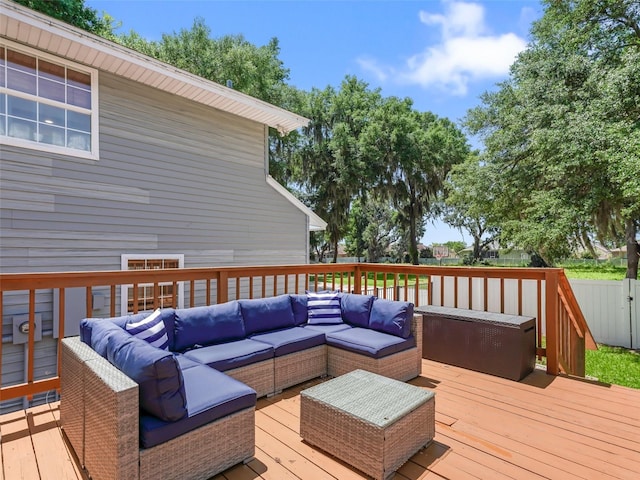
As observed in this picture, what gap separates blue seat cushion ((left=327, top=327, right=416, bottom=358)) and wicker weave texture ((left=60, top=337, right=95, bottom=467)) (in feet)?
6.74

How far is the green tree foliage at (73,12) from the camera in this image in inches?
387

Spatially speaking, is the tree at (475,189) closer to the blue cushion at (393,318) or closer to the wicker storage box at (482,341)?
the wicker storage box at (482,341)

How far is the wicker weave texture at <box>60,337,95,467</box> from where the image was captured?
Result: 6.64 ft

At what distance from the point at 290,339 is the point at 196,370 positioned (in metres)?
0.99

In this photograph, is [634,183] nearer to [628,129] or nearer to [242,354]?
[628,129]

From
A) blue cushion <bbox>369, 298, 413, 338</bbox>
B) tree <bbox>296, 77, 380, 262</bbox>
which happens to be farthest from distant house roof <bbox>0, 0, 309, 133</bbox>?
tree <bbox>296, 77, 380, 262</bbox>

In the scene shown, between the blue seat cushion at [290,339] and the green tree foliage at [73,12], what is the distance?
10.9 metres

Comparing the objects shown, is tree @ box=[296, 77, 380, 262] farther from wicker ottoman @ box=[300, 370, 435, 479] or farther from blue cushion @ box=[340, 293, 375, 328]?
wicker ottoman @ box=[300, 370, 435, 479]

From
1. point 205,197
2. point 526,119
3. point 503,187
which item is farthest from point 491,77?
point 205,197

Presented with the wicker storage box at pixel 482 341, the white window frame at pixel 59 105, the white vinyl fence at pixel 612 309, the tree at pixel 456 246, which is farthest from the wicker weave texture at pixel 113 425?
the tree at pixel 456 246

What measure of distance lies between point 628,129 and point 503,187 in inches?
170

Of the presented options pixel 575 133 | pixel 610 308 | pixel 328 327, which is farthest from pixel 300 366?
pixel 575 133

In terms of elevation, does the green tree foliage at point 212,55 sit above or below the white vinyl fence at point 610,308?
above

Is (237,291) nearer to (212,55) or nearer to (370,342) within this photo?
(370,342)
